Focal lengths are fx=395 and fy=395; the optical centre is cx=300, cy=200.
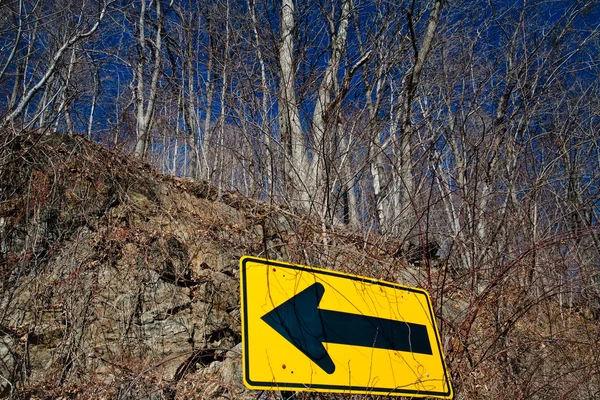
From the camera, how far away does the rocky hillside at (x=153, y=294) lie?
2.51 m

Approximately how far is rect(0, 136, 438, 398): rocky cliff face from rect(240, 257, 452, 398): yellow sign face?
760 millimetres

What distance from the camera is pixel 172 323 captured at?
419 cm

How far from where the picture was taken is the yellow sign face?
127cm

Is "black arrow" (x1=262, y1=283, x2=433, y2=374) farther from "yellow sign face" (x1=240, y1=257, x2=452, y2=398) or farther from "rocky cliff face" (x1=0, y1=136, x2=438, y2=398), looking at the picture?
"rocky cliff face" (x1=0, y1=136, x2=438, y2=398)

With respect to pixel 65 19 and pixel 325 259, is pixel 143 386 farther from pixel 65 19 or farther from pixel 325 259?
pixel 65 19

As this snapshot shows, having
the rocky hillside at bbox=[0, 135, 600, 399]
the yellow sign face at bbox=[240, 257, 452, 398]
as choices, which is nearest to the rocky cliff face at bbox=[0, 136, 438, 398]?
the rocky hillside at bbox=[0, 135, 600, 399]

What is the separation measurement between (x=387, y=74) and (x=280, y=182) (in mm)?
1584

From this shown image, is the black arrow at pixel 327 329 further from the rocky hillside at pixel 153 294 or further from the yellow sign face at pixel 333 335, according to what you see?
the rocky hillside at pixel 153 294

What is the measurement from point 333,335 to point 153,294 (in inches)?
135

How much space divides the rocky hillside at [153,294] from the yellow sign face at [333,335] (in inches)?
23.0

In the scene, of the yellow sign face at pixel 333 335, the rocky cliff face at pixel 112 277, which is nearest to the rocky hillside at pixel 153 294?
the rocky cliff face at pixel 112 277

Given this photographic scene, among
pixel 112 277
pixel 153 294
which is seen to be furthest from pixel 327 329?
pixel 112 277

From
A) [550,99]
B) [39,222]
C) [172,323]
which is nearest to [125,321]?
[172,323]

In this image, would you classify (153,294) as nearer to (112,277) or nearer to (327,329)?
(112,277)
